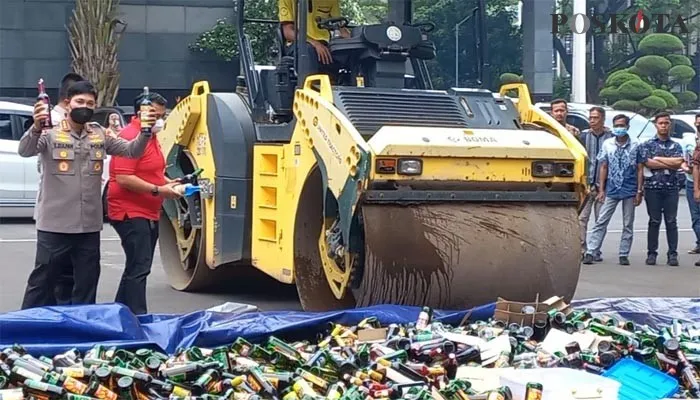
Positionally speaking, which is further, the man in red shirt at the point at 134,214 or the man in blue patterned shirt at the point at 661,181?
the man in blue patterned shirt at the point at 661,181

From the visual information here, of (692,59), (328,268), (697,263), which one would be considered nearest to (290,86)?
(328,268)

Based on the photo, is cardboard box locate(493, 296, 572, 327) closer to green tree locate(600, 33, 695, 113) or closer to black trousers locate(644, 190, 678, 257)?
black trousers locate(644, 190, 678, 257)

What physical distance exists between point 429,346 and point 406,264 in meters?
1.10

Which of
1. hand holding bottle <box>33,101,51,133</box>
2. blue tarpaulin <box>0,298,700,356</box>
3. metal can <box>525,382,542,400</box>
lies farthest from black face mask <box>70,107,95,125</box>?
metal can <box>525,382,542,400</box>

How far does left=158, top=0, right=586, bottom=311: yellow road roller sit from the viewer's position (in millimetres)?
7141

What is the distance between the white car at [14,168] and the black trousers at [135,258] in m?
8.64

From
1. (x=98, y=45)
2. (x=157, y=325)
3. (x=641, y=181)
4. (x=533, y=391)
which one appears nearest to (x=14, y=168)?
(x=641, y=181)

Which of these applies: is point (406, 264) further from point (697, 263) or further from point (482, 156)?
point (697, 263)

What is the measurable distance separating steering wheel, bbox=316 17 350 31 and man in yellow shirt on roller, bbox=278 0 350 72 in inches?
1.2

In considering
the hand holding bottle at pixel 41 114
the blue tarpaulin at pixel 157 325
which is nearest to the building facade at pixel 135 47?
the hand holding bottle at pixel 41 114

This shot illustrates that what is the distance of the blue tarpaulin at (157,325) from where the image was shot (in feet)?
20.5

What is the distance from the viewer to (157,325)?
21.9 ft

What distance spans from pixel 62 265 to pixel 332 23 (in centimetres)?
282

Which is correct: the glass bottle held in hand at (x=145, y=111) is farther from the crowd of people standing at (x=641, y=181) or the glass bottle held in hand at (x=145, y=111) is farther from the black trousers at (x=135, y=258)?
the crowd of people standing at (x=641, y=181)
